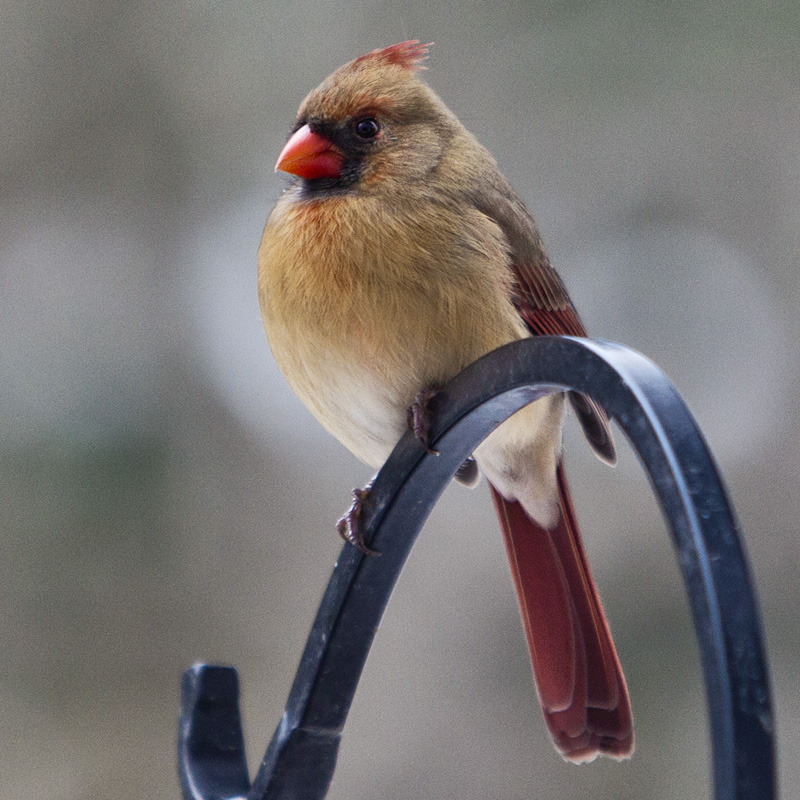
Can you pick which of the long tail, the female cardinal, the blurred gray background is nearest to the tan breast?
the female cardinal

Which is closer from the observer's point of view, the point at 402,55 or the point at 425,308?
the point at 425,308

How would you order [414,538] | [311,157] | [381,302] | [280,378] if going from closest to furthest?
[414,538]
[381,302]
[311,157]
[280,378]

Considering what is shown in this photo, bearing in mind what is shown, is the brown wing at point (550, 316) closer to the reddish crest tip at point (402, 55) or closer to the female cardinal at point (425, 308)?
the female cardinal at point (425, 308)

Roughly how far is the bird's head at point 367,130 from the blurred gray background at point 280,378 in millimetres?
1466

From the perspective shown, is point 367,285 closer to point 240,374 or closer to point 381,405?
point 381,405

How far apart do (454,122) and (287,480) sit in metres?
2.05

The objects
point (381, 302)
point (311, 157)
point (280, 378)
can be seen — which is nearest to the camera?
point (381, 302)

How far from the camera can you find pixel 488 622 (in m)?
3.08

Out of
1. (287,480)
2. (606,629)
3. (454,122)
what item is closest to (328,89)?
(454,122)

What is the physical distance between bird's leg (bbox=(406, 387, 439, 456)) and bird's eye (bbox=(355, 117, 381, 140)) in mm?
347

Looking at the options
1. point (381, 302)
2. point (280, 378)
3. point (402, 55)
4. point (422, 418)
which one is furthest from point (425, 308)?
point (280, 378)

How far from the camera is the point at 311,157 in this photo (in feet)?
4.29

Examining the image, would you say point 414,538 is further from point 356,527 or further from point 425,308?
point 425,308

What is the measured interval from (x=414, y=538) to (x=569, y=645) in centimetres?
30
